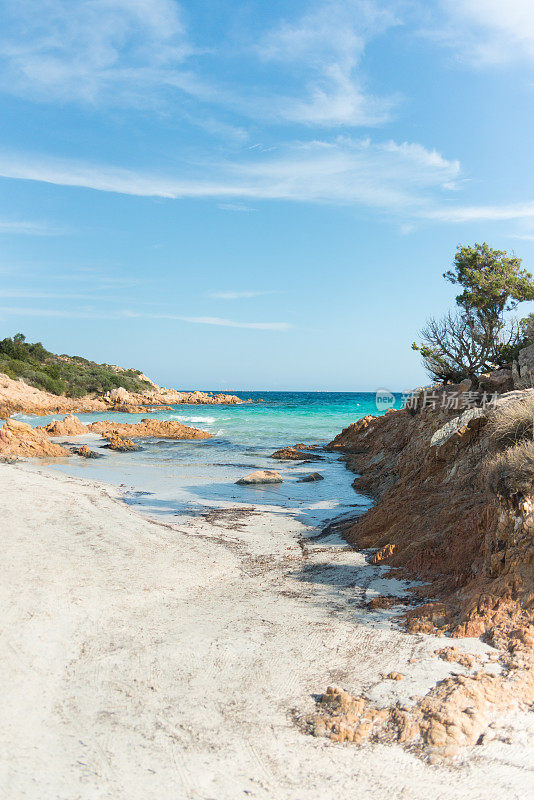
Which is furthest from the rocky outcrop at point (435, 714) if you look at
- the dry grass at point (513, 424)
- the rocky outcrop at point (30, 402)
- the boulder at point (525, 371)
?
the rocky outcrop at point (30, 402)

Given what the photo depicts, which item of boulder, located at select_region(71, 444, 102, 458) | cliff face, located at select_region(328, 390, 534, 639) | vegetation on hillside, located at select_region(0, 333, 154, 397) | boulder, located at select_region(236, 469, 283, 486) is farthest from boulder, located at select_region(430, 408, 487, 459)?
vegetation on hillside, located at select_region(0, 333, 154, 397)

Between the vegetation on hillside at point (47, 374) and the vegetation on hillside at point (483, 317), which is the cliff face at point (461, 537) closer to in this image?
the vegetation on hillside at point (483, 317)

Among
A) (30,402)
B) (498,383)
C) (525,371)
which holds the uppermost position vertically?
(525,371)

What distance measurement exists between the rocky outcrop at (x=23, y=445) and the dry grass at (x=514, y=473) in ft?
53.5

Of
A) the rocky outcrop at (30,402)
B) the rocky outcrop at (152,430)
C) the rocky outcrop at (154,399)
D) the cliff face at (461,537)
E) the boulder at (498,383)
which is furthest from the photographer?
the rocky outcrop at (154,399)

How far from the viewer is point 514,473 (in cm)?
478

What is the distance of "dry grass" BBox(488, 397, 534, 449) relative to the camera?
5.58m

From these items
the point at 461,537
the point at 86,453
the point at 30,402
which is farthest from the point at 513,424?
the point at 30,402

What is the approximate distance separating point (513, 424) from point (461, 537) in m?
1.48

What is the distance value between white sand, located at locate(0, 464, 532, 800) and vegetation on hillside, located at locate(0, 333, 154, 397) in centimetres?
5072

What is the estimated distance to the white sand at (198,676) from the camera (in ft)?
9.02

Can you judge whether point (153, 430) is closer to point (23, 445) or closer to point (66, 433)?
point (66, 433)

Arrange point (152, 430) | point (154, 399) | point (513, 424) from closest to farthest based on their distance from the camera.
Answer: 1. point (513, 424)
2. point (152, 430)
3. point (154, 399)

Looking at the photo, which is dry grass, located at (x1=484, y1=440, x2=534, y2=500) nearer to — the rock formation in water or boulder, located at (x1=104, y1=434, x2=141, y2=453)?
boulder, located at (x1=104, y1=434, x2=141, y2=453)
